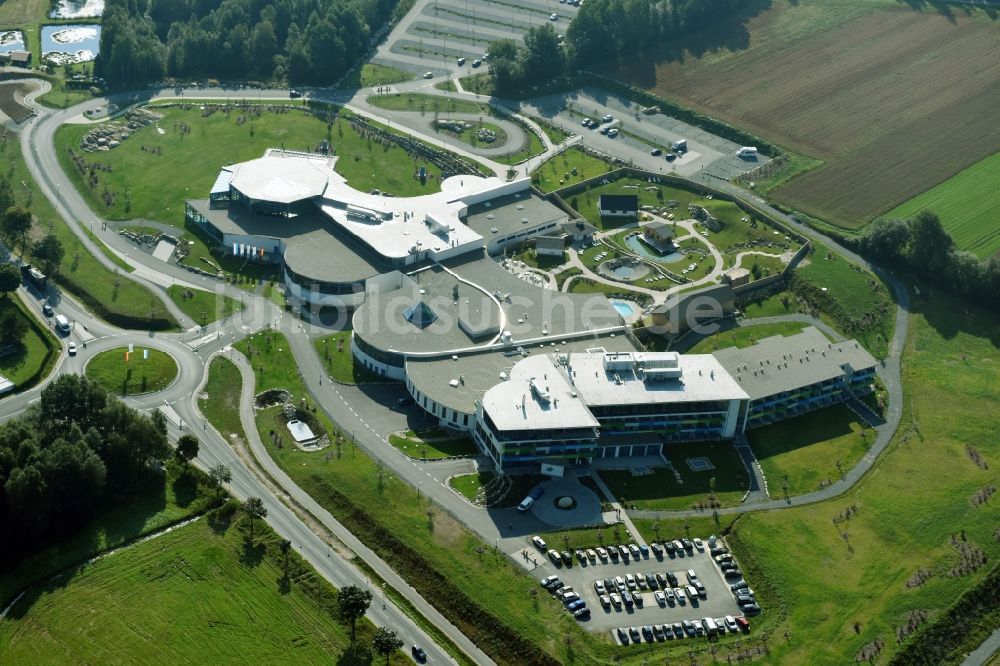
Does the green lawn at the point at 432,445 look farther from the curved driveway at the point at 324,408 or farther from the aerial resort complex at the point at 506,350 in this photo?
the aerial resort complex at the point at 506,350

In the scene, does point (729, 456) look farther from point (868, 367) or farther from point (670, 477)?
point (868, 367)

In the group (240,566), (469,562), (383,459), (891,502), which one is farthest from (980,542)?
(240,566)

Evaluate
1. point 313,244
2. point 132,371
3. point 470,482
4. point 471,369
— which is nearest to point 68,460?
point 132,371

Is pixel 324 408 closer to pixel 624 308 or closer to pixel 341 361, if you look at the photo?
pixel 341 361

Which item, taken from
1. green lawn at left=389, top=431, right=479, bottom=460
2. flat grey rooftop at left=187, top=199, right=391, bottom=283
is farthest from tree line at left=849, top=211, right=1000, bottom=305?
green lawn at left=389, top=431, right=479, bottom=460

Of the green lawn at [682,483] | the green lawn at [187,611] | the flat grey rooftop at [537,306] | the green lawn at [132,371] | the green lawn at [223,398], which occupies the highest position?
the flat grey rooftop at [537,306]

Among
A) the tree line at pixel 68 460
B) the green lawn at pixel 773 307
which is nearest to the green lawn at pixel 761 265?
the green lawn at pixel 773 307

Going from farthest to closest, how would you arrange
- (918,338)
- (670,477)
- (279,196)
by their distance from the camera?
(279,196)
(918,338)
(670,477)
